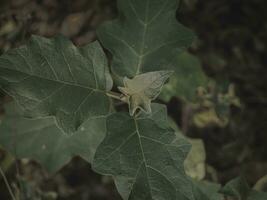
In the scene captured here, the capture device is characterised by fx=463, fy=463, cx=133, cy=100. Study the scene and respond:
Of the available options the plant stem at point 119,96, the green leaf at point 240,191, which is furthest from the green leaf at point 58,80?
the green leaf at point 240,191

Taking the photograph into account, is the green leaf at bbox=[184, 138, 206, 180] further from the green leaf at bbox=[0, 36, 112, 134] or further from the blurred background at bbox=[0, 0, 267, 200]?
the green leaf at bbox=[0, 36, 112, 134]

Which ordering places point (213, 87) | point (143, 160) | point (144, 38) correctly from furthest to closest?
point (213, 87), point (144, 38), point (143, 160)

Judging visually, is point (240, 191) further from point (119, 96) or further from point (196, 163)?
point (119, 96)

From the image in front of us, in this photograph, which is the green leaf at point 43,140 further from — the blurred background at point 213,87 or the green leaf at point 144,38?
the green leaf at point 144,38

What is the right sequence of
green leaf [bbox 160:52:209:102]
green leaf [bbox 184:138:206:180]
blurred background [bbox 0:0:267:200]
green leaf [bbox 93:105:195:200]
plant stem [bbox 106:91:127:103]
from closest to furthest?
1. green leaf [bbox 93:105:195:200]
2. plant stem [bbox 106:91:127:103]
3. green leaf [bbox 184:138:206:180]
4. green leaf [bbox 160:52:209:102]
5. blurred background [bbox 0:0:267:200]

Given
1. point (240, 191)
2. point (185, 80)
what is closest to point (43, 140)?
point (185, 80)

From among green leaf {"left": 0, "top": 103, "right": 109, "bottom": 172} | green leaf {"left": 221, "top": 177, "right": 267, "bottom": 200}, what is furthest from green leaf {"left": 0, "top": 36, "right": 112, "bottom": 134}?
green leaf {"left": 221, "top": 177, "right": 267, "bottom": 200}
